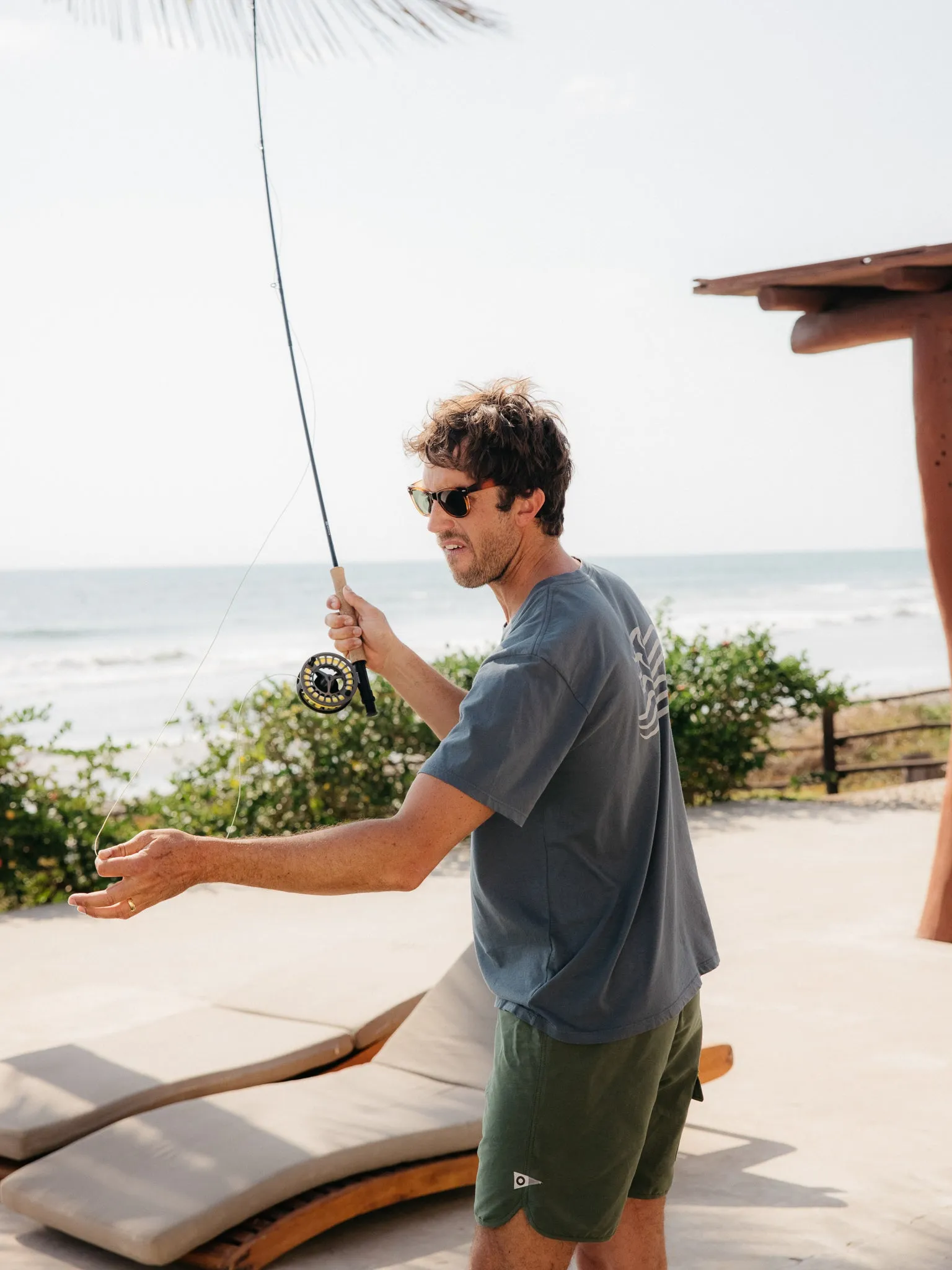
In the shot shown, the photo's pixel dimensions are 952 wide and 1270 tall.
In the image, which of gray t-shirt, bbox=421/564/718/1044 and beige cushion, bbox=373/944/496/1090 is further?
beige cushion, bbox=373/944/496/1090

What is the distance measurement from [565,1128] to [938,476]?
4718 millimetres

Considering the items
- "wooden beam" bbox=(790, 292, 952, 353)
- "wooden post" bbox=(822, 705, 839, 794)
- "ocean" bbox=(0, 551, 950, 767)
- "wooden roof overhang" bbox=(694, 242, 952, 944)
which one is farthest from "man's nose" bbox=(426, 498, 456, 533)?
"ocean" bbox=(0, 551, 950, 767)

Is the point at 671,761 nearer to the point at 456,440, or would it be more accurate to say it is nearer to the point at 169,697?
the point at 456,440

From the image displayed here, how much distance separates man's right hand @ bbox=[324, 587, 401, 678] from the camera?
2648 mm

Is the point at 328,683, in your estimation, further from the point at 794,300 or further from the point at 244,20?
the point at 794,300

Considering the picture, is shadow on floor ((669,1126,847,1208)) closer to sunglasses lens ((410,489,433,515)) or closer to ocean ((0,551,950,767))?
sunglasses lens ((410,489,433,515))

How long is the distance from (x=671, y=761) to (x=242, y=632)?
134 ft

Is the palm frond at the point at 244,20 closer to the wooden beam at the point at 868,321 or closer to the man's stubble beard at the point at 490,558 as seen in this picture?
the man's stubble beard at the point at 490,558

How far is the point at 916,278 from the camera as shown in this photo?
575cm

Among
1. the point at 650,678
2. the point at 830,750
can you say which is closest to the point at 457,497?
the point at 650,678

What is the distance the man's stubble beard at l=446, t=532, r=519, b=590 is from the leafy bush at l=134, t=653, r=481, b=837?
643 centimetres

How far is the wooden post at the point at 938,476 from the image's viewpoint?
603 centimetres

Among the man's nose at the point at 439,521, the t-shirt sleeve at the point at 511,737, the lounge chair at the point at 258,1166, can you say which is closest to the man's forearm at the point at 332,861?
the t-shirt sleeve at the point at 511,737

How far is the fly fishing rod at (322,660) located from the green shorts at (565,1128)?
0.73m
